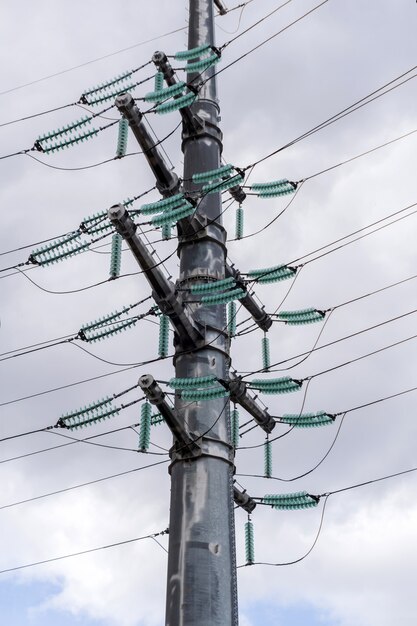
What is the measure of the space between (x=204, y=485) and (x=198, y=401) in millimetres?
1667

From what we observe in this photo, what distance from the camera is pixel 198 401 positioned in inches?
672

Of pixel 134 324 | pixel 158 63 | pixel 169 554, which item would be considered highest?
pixel 158 63

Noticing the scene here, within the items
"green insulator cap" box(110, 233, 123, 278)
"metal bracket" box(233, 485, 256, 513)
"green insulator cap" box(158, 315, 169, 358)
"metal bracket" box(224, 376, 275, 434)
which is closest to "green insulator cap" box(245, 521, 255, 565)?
"metal bracket" box(233, 485, 256, 513)

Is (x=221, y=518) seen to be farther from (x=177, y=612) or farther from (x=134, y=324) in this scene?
(x=134, y=324)

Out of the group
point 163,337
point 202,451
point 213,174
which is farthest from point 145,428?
point 213,174

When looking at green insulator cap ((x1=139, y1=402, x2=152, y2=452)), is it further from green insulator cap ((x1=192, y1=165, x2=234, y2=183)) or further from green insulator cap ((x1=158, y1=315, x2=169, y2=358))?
green insulator cap ((x1=192, y1=165, x2=234, y2=183))

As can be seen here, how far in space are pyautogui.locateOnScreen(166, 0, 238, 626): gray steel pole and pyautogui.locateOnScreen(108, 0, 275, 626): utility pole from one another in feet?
0.06

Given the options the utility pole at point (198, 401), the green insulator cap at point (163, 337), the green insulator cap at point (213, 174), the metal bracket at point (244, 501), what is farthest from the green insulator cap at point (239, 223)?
the metal bracket at point (244, 501)

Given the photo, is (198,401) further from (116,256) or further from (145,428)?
(116,256)

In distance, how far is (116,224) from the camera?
54.2ft

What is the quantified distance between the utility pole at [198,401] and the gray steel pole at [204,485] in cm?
2

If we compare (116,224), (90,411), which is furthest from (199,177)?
(90,411)

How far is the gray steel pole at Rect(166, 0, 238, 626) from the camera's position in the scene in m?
15.0

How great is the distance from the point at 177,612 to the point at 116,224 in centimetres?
680
